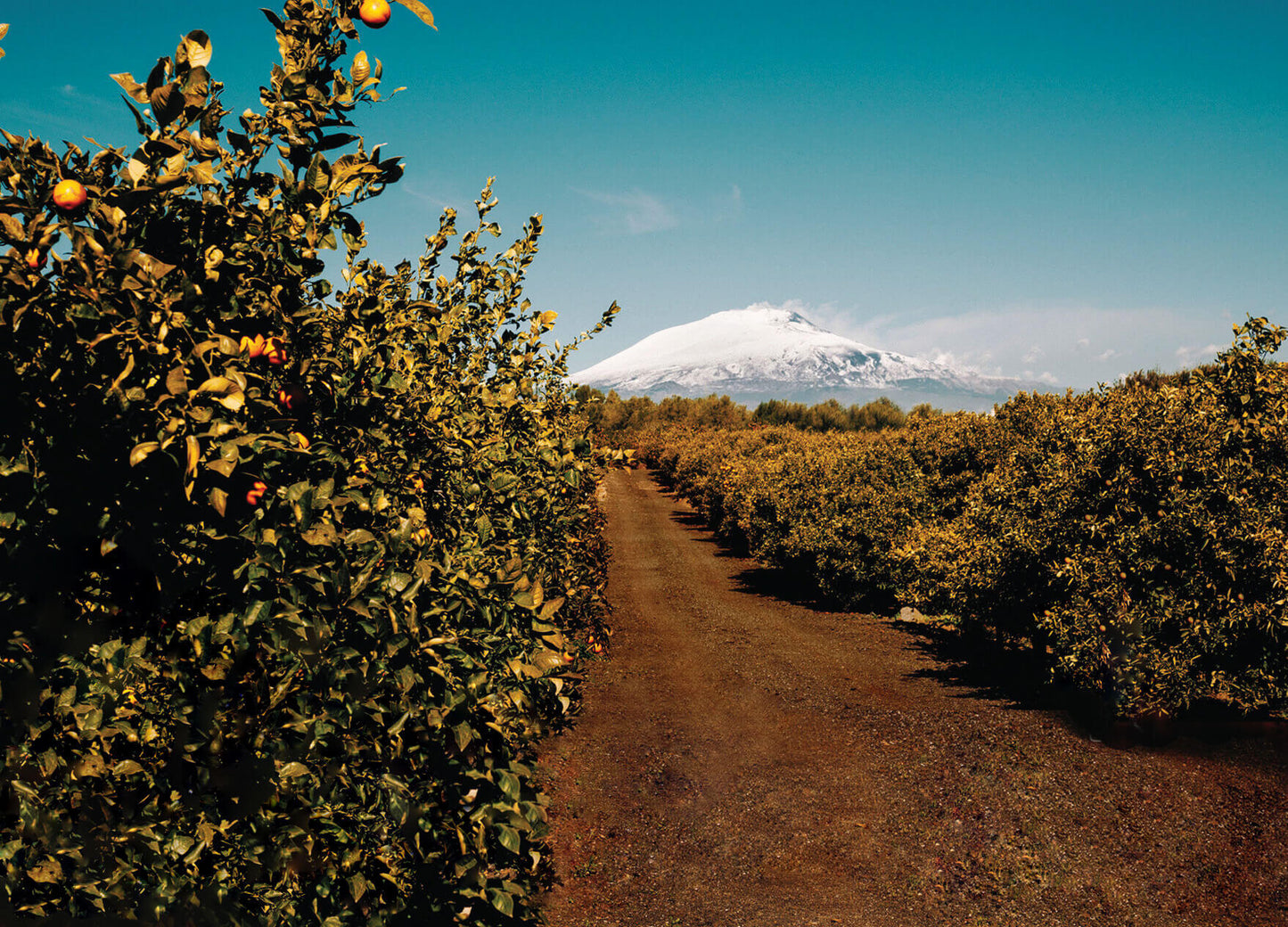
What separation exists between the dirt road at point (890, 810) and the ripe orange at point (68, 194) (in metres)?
6.73

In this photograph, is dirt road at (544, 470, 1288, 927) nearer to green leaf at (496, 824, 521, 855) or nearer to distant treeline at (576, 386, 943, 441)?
green leaf at (496, 824, 521, 855)

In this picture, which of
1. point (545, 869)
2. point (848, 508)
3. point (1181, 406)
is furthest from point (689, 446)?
point (545, 869)

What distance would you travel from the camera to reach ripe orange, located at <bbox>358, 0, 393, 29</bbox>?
7.45ft

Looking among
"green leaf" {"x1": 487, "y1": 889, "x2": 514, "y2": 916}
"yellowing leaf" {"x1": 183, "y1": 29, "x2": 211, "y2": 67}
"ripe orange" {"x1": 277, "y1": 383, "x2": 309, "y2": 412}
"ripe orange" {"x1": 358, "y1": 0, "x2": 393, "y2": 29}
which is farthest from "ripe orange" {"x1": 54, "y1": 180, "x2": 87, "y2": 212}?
"green leaf" {"x1": 487, "y1": 889, "x2": 514, "y2": 916}

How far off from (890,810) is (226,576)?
8409 mm

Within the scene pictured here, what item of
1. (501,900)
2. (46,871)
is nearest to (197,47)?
(46,871)

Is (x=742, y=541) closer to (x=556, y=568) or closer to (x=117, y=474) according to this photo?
(x=556, y=568)

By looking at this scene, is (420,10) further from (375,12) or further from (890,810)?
(890,810)

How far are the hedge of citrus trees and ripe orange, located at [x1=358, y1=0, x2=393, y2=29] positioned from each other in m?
0.01

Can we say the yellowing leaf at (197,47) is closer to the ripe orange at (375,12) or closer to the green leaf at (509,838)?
the ripe orange at (375,12)

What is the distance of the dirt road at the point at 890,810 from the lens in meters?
6.72

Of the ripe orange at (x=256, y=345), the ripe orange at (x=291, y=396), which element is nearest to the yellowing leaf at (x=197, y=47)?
the ripe orange at (x=256, y=345)

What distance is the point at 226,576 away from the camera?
2.21 meters

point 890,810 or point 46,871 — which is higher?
point 46,871
